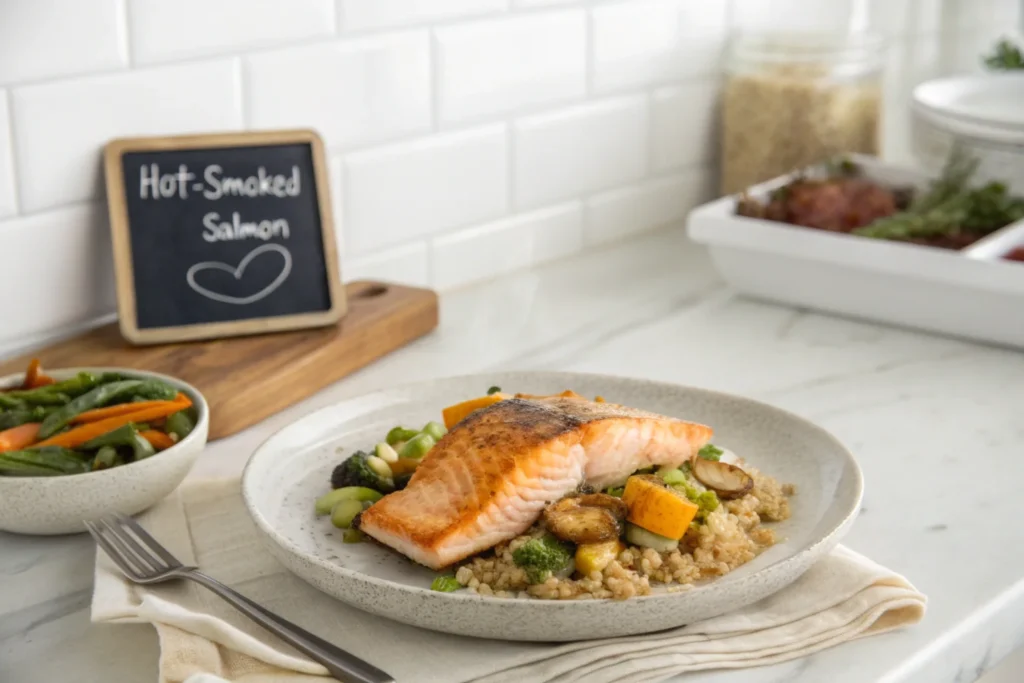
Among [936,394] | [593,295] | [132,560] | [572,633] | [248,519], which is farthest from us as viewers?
[593,295]

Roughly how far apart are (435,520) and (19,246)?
690 millimetres

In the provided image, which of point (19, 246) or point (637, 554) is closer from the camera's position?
point (637, 554)

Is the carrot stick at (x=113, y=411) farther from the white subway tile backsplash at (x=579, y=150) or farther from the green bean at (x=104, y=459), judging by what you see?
the white subway tile backsplash at (x=579, y=150)

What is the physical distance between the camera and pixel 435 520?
1006mm

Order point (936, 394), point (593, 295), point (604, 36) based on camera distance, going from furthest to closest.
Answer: point (604, 36)
point (593, 295)
point (936, 394)

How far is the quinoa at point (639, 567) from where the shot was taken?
3.13 feet

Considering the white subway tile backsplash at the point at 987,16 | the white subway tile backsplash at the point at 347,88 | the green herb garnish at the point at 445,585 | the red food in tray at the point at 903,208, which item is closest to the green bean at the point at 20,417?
the green herb garnish at the point at 445,585

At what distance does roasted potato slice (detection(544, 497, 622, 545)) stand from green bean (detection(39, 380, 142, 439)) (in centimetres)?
45

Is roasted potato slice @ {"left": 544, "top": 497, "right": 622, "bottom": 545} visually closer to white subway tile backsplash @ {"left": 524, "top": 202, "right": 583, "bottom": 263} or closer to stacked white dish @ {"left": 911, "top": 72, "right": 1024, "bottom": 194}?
white subway tile backsplash @ {"left": 524, "top": 202, "right": 583, "bottom": 263}

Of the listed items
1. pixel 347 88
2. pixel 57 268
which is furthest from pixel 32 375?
pixel 347 88

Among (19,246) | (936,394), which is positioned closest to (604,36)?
(936,394)

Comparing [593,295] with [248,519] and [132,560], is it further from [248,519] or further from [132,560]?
[132,560]

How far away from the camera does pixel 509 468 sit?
3.33 ft

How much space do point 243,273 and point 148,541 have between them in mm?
545
